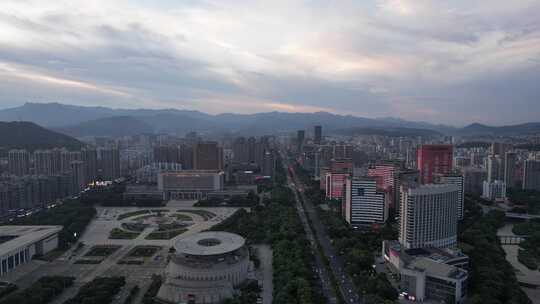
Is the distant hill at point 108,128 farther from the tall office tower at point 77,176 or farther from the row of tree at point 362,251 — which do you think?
the row of tree at point 362,251

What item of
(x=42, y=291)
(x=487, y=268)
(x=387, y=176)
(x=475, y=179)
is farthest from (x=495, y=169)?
(x=42, y=291)

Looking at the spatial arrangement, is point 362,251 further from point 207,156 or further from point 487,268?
point 207,156

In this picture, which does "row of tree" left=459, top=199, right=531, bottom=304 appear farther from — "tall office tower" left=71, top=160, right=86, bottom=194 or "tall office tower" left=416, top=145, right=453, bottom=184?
"tall office tower" left=71, top=160, right=86, bottom=194

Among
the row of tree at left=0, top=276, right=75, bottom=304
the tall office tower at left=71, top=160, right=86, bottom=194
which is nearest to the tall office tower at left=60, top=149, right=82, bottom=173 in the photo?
the tall office tower at left=71, top=160, right=86, bottom=194

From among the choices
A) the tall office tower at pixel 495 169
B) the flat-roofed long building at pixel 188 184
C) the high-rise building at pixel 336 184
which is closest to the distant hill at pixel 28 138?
the flat-roofed long building at pixel 188 184

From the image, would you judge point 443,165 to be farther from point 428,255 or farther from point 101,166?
point 101,166
